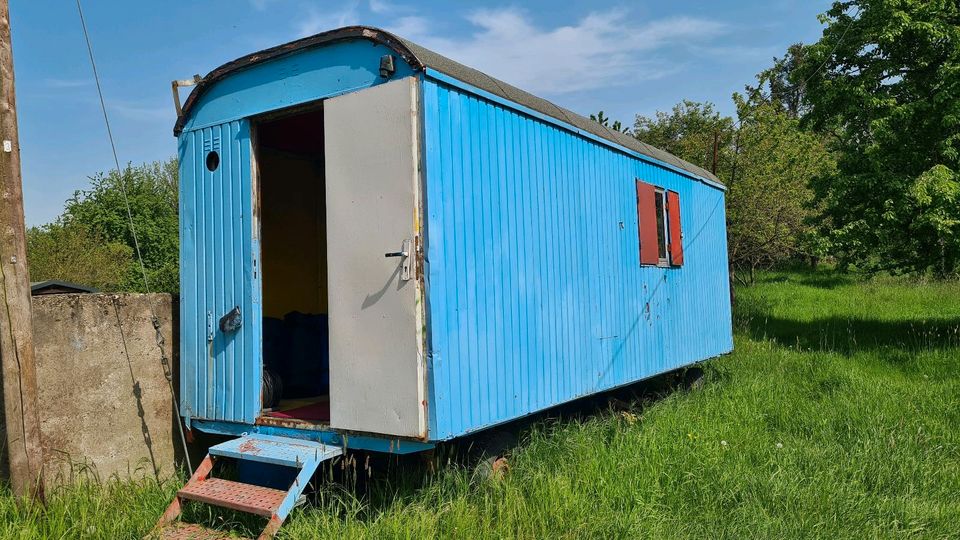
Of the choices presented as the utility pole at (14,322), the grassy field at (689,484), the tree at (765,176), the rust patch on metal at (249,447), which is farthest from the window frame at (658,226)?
the tree at (765,176)

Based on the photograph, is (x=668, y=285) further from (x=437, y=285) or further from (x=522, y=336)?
(x=437, y=285)

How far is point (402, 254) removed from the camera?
3822mm

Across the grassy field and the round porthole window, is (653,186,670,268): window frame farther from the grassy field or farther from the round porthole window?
the round porthole window

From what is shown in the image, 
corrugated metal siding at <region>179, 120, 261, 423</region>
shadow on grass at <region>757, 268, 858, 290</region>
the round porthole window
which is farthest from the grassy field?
shadow on grass at <region>757, 268, 858, 290</region>

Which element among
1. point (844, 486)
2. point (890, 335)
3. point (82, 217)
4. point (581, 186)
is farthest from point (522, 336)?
point (82, 217)

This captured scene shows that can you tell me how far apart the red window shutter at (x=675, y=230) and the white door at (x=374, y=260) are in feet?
13.8

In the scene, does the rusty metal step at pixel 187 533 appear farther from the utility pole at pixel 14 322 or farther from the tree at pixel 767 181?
the tree at pixel 767 181

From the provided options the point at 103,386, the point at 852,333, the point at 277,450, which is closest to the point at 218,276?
the point at 103,386

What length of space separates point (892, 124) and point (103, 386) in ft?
37.8

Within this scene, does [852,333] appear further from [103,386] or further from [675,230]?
[103,386]

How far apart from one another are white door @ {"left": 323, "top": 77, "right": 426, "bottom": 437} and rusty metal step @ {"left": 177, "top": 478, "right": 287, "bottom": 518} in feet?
1.85

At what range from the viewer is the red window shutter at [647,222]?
21.4ft

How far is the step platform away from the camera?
11.8 feet

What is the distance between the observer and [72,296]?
14.6 feet
